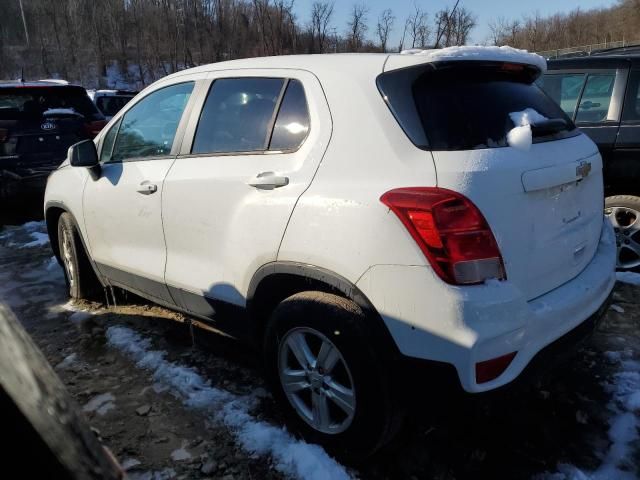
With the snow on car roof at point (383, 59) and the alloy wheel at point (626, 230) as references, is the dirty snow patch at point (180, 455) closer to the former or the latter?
the snow on car roof at point (383, 59)

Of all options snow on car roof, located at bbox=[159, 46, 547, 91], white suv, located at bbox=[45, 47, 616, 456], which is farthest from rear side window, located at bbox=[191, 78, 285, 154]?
snow on car roof, located at bbox=[159, 46, 547, 91]

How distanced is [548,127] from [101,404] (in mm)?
2748

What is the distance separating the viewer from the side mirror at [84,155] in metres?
3.53

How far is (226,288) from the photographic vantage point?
268 centimetres

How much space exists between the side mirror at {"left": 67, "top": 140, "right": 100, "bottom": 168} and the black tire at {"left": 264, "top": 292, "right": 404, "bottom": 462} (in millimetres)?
2008

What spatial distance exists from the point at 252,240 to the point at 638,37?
2464 inches

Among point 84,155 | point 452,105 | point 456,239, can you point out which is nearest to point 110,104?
point 84,155

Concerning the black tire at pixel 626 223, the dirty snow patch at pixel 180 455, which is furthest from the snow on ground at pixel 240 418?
the black tire at pixel 626 223

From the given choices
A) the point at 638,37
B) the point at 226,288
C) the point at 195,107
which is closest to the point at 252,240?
the point at 226,288

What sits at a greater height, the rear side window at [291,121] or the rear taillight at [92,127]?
the rear side window at [291,121]

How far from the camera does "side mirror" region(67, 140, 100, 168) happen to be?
353 centimetres

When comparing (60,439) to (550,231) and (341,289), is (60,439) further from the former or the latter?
(550,231)

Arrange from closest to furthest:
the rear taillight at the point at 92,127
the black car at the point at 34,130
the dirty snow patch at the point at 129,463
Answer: the dirty snow patch at the point at 129,463 → the black car at the point at 34,130 → the rear taillight at the point at 92,127

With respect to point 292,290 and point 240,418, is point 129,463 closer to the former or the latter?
point 240,418
